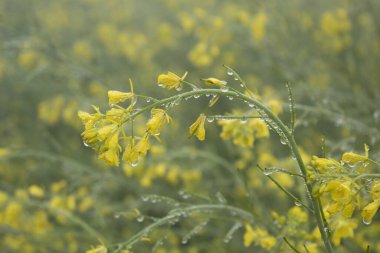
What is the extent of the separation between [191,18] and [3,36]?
77.5 inches

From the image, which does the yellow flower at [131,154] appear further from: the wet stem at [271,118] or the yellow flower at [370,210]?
the yellow flower at [370,210]

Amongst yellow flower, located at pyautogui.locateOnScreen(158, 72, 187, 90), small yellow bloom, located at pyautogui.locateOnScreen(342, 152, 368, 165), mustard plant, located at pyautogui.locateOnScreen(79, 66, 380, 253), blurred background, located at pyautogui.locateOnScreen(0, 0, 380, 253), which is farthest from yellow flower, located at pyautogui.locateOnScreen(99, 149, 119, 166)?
blurred background, located at pyautogui.locateOnScreen(0, 0, 380, 253)

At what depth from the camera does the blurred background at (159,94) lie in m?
3.13

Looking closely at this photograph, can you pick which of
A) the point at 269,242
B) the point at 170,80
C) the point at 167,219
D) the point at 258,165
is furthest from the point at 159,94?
the point at 258,165

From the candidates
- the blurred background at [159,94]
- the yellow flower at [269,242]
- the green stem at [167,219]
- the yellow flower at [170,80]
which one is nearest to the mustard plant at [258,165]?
the yellow flower at [170,80]

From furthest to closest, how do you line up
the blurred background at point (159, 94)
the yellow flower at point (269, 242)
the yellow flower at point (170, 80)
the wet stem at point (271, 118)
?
the blurred background at point (159, 94) < the yellow flower at point (269, 242) < the yellow flower at point (170, 80) < the wet stem at point (271, 118)

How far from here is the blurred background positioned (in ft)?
10.3

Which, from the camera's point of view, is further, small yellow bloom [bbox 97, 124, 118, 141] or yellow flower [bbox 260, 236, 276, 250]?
yellow flower [bbox 260, 236, 276, 250]

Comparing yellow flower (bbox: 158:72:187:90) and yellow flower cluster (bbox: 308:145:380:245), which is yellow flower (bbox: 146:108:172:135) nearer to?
yellow flower (bbox: 158:72:187:90)

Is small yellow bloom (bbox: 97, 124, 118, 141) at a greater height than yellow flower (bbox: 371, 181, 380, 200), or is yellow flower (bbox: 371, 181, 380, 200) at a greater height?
small yellow bloom (bbox: 97, 124, 118, 141)

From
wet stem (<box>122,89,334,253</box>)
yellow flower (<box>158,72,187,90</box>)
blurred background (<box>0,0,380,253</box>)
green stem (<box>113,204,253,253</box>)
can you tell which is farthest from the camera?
blurred background (<box>0,0,380,253</box>)

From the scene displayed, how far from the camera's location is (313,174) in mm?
1251

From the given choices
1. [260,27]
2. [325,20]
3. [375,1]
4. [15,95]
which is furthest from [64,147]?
[375,1]

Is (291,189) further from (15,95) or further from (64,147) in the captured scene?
(15,95)
